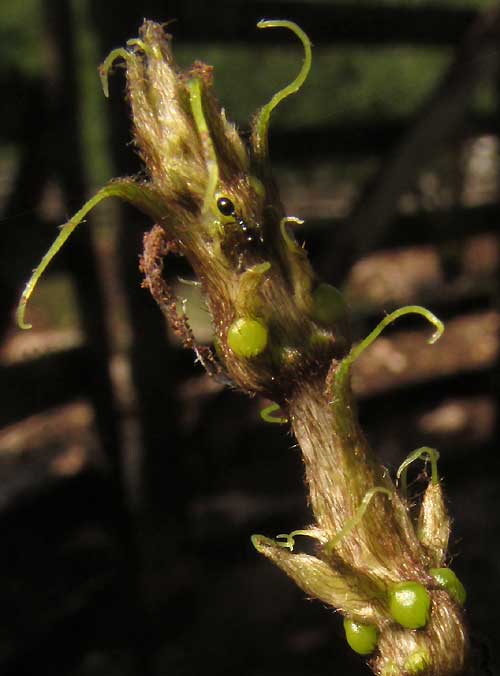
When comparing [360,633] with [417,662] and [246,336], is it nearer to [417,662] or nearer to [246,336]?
[417,662]

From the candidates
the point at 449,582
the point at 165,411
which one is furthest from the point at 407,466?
the point at 165,411

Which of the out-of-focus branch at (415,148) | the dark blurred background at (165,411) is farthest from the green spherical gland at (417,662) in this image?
the out-of-focus branch at (415,148)

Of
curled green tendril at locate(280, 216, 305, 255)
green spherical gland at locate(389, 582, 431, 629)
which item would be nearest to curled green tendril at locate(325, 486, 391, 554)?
green spherical gland at locate(389, 582, 431, 629)

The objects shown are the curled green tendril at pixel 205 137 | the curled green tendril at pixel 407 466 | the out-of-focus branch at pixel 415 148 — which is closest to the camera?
the curled green tendril at pixel 205 137

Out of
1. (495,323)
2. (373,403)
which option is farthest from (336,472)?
(495,323)

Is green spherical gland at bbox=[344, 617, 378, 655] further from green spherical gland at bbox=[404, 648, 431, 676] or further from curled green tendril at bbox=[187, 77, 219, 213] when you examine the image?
curled green tendril at bbox=[187, 77, 219, 213]

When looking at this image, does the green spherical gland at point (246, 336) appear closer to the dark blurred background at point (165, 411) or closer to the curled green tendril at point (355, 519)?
the curled green tendril at point (355, 519)
